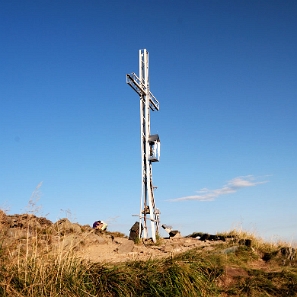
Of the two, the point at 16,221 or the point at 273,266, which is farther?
the point at 16,221

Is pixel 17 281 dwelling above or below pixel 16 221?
below

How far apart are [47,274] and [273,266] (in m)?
5.42

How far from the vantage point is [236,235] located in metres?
11.8

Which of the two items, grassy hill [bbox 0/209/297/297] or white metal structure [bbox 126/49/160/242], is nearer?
grassy hill [bbox 0/209/297/297]

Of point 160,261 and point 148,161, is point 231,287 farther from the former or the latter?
point 148,161

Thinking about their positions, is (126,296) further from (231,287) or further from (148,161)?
(148,161)

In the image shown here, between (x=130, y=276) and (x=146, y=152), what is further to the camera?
(x=146, y=152)

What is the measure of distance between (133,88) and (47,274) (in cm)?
1291

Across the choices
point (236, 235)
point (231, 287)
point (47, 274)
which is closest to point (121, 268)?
point (47, 274)

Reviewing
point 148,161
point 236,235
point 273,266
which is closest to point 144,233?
point 148,161

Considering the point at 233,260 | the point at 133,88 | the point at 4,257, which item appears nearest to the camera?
the point at 4,257

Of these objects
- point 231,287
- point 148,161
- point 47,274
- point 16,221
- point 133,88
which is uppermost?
point 133,88

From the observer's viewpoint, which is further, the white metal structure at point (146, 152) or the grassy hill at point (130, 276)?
the white metal structure at point (146, 152)

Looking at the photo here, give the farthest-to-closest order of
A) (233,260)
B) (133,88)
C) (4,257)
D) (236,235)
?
(133,88)
(236,235)
(233,260)
(4,257)
